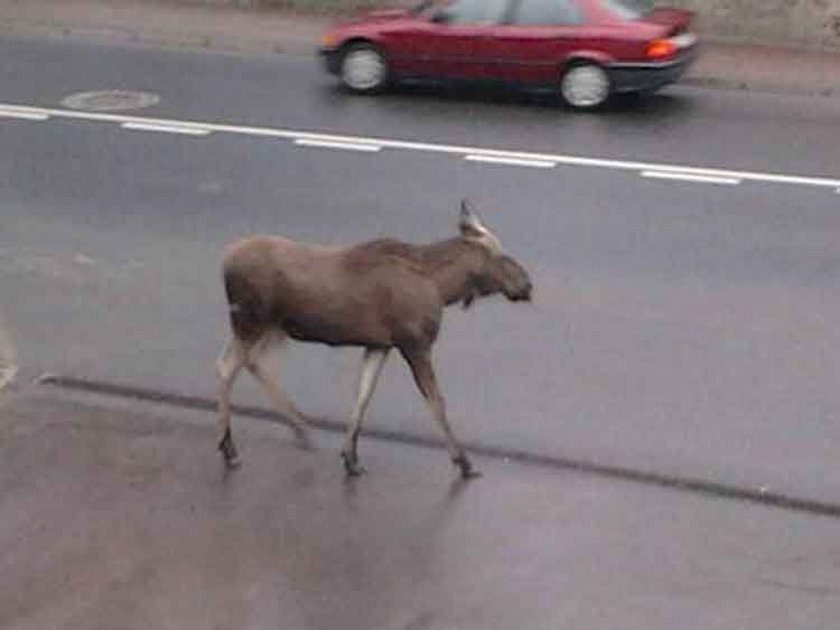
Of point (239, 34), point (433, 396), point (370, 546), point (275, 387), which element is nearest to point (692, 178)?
point (275, 387)

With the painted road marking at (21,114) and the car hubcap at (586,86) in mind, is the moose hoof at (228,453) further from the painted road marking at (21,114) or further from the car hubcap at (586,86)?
the painted road marking at (21,114)

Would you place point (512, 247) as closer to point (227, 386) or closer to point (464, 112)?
point (227, 386)

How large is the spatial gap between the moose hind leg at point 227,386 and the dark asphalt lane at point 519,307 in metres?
1.05

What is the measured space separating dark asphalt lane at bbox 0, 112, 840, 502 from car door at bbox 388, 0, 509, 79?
7.35 ft

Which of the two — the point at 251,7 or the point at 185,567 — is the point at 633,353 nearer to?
the point at 185,567

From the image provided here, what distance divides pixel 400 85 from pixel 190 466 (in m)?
10.5

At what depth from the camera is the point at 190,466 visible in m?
10.5

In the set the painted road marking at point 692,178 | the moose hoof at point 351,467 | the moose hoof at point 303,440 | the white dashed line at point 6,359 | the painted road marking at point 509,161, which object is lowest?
the painted road marking at point 509,161

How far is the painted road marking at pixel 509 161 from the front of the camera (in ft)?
55.7

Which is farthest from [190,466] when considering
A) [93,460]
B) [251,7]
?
[251,7]

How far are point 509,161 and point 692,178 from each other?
6.10 ft

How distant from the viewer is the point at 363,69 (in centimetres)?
2008

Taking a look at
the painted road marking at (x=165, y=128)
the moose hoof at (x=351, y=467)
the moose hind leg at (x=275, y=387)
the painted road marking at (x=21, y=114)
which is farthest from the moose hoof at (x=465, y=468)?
the painted road marking at (x=21, y=114)

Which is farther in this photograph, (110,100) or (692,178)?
(110,100)
